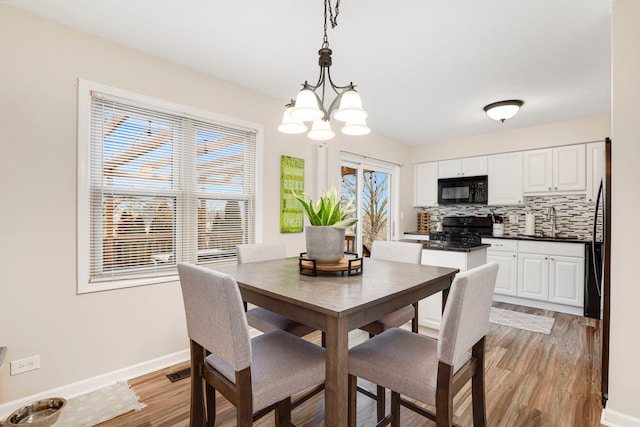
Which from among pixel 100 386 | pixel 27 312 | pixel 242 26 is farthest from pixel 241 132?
pixel 100 386

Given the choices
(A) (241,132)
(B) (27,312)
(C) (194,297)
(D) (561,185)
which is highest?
(A) (241,132)

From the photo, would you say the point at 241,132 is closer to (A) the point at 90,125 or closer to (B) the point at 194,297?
(A) the point at 90,125

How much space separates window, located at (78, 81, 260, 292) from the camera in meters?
2.13

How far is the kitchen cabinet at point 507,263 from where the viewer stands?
13.4 ft

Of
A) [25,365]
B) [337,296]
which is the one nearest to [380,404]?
[337,296]

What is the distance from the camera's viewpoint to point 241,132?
297 centimetres

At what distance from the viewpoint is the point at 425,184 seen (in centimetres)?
524

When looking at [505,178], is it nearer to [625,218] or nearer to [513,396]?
[625,218]

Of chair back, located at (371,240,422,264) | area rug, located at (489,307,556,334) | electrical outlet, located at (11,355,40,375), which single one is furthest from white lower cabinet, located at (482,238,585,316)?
electrical outlet, located at (11,355,40,375)

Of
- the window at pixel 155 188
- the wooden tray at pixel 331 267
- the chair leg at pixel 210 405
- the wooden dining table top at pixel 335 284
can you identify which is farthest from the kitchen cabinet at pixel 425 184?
the chair leg at pixel 210 405

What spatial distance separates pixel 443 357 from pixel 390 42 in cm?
198

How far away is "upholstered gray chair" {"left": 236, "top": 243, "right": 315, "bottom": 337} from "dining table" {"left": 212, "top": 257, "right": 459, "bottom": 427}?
9.4 inches

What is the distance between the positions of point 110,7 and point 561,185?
191 inches

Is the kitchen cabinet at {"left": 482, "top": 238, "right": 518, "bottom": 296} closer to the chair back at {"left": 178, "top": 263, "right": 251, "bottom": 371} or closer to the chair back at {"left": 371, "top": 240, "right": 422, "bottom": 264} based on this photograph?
the chair back at {"left": 371, "top": 240, "right": 422, "bottom": 264}
